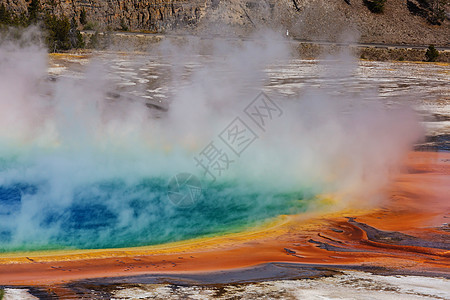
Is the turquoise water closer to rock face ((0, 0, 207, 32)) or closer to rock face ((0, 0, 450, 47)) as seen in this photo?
rock face ((0, 0, 450, 47))

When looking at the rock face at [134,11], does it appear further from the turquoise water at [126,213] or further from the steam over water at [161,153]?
the turquoise water at [126,213]

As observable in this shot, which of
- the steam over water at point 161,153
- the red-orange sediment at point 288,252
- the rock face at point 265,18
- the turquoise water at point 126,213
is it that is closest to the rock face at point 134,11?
the rock face at point 265,18

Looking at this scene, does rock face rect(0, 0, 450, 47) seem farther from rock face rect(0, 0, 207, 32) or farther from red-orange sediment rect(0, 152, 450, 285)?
red-orange sediment rect(0, 152, 450, 285)

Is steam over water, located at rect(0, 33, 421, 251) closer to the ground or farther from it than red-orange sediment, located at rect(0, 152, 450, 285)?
farther from it

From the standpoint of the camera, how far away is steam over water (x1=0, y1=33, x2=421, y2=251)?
6848mm

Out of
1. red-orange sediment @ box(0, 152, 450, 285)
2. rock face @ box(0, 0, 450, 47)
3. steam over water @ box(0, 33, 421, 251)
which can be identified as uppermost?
rock face @ box(0, 0, 450, 47)

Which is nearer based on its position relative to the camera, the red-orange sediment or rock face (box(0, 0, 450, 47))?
the red-orange sediment

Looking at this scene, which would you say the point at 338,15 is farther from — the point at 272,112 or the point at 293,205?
the point at 293,205

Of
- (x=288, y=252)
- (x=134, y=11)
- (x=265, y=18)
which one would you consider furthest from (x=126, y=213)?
(x=265, y=18)

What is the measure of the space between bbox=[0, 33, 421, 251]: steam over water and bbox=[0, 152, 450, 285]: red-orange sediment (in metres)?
0.37

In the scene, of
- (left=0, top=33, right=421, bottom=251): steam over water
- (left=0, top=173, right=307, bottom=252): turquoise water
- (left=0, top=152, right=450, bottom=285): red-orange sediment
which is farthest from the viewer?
(left=0, top=33, right=421, bottom=251): steam over water

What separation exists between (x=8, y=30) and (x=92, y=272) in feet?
57.7

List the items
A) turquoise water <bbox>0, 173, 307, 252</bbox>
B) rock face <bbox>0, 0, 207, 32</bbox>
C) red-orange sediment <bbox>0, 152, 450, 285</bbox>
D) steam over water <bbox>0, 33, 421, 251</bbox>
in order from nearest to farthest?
1. red-orange sediment <bbox>0, 152, 450, 285</bbox>
2. turquoise water <bbox>0, 173, 307, 252</bbox>
3. steam over water <bbox>0, 33, 421, 251</bbox>
4. rock face <bbox>0, 0, 207, 32</bbox>

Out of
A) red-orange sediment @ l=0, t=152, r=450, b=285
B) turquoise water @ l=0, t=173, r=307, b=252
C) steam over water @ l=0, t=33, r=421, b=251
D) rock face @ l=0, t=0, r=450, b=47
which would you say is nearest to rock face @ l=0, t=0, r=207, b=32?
rock face @ l=0, t=0, r=450, b=47
